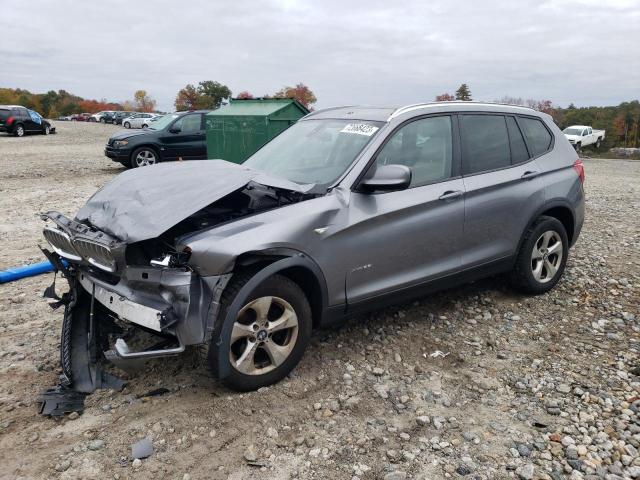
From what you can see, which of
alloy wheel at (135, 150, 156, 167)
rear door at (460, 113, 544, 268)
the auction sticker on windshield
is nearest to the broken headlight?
the auction sticker on windshield

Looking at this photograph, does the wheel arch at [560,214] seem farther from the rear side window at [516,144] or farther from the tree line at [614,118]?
the tree line at [614,118]

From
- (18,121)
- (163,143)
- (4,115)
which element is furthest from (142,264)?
(18,121)

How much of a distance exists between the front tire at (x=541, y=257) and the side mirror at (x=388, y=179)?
5.91 feet

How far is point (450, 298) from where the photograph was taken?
5051 mm

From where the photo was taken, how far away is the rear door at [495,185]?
4.39m

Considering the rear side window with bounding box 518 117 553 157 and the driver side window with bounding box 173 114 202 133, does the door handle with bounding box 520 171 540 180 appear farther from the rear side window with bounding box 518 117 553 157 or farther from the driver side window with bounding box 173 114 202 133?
the driver side window with bounding box 173 114 202 133

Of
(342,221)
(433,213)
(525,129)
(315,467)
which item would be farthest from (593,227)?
(315,467)

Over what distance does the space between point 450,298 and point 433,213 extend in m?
1.28

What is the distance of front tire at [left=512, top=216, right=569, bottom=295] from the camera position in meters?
4.84

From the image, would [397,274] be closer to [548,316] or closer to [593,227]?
[548,316]

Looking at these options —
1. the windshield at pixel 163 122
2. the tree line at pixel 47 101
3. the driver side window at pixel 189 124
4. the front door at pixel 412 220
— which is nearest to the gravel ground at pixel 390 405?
the front door at pixel 412 220

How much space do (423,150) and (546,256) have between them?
1.78 meters

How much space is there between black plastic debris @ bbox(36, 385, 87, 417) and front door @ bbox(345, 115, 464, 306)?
1.82 meters

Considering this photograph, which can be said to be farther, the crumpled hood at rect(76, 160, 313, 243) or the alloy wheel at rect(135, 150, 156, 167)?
the alloy wheel at rect(135, 150, 156, 167)
